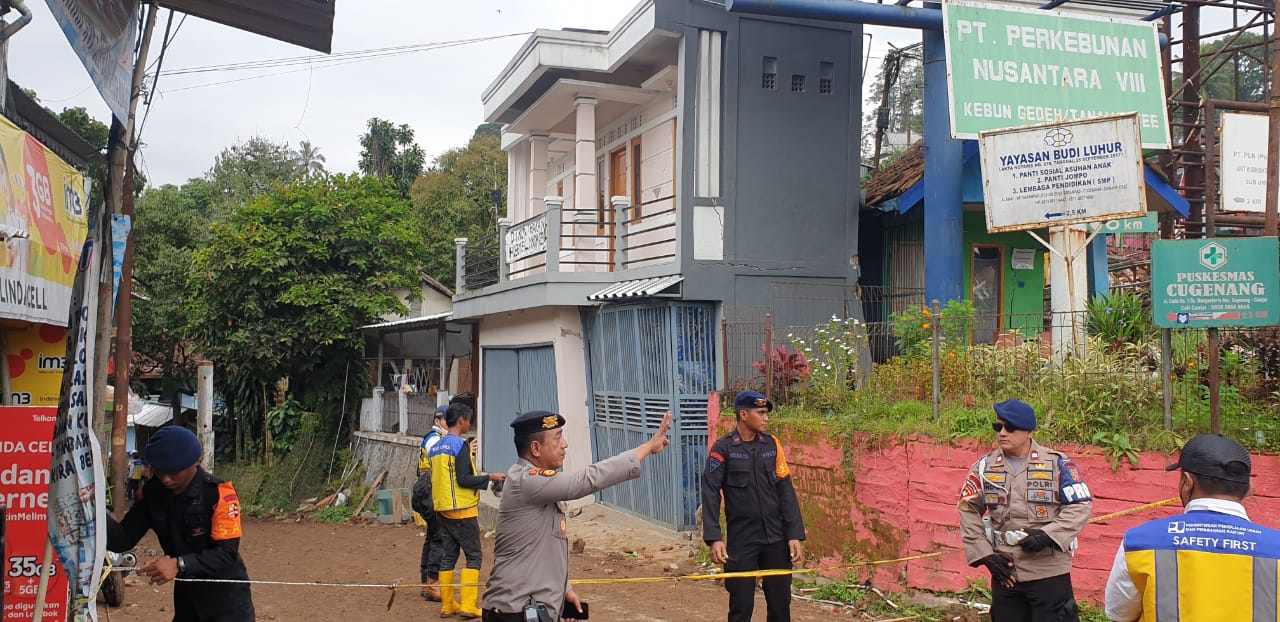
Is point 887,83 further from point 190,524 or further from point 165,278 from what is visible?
point 190,524

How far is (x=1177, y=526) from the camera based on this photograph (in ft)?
11.1

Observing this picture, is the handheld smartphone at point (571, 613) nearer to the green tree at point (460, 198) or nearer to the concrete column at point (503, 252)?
the concrete column at point (503, 252)

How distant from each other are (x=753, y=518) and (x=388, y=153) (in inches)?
1429

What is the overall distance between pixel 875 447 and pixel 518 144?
1312 centimetres

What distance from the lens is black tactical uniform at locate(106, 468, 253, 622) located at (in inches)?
204

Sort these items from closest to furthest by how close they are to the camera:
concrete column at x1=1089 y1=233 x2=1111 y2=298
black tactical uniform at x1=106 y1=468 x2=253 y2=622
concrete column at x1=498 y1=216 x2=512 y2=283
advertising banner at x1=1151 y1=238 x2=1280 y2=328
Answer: black tactical uniform at x1=106 y1=468 x2=253 y2=622 < advertising banner at x1=1151 y1=238 x2=1280 y2=328 < concrete column at x1=1089 y1=233 x2=1111 y2=298 < concrete column at x1=498 y1=216 x2=512 y2=283

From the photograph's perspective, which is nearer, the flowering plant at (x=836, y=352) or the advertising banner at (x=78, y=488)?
the advertising banner at (x=78, y=488)

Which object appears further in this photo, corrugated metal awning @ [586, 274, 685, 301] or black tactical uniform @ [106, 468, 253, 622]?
corrugated metal awning @ [586, 274, 685, 301]

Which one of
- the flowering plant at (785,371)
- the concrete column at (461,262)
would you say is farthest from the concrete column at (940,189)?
the concrete column at (461,262)

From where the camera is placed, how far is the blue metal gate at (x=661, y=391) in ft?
41.9

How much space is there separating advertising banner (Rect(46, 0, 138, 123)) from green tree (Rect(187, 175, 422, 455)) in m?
15.0

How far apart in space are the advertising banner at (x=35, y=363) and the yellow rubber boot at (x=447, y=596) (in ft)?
11.5

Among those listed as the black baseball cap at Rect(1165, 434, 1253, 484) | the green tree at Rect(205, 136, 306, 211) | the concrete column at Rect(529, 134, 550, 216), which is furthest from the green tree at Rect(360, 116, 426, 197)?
the black baseball cap at Rect(1165, 434, 1253, 484)

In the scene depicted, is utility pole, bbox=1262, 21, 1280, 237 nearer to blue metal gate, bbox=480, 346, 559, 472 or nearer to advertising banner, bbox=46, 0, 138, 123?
advertising banner, bbox=46, 0, 138, 123
